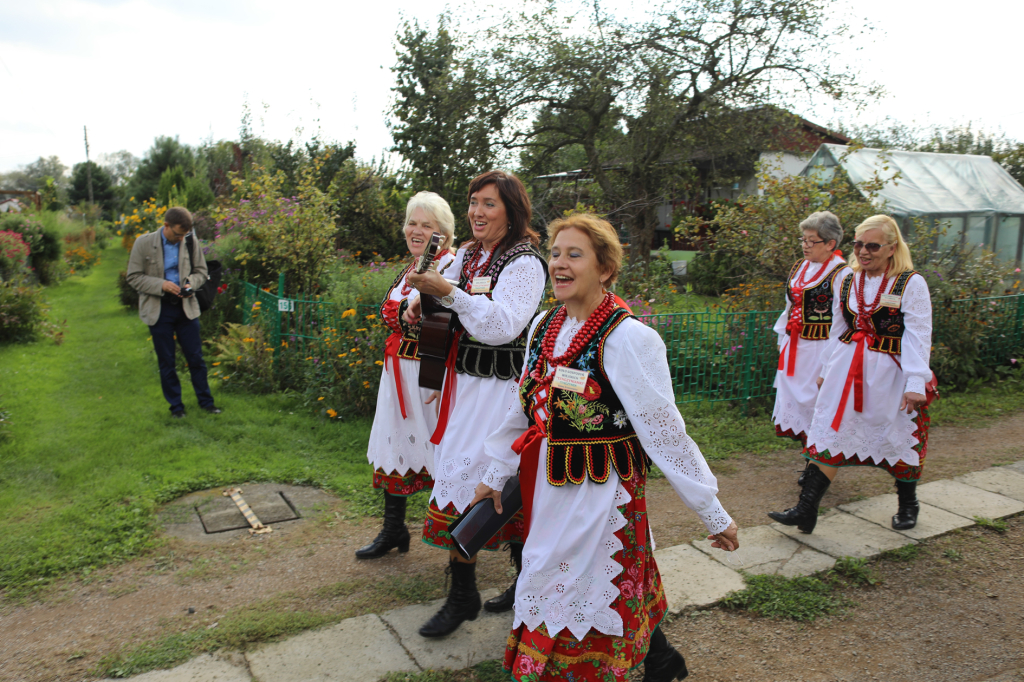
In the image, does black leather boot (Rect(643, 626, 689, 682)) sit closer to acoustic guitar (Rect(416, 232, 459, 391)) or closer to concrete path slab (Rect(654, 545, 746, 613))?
concrete path slab (Rect(654, 545, 746, 613))

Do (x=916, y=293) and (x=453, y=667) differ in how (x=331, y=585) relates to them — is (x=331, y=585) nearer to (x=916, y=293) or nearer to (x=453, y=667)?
(x=453, y=667)

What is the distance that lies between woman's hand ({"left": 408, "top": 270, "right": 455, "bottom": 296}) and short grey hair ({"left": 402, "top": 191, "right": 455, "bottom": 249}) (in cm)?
102

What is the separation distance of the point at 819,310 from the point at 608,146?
32.4 ft

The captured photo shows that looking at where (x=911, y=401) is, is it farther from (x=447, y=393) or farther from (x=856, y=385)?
(x=447, y=393)

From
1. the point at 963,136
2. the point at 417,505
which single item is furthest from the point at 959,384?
the point at 963,136

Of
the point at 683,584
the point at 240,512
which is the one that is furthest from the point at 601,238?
the point at 240,512

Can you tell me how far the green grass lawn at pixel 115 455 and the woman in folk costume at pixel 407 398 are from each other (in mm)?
1488

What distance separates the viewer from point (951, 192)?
1341 cm

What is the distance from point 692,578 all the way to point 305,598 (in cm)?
217

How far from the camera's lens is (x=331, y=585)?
3736 millimetres

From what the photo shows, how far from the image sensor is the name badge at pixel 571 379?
2.29 m

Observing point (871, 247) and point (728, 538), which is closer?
point (728, 538)

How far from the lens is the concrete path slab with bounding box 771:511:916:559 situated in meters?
4.31

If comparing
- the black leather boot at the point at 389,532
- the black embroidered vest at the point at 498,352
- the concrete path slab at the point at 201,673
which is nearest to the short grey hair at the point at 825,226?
the black embroidered vest at the point at 498,352
